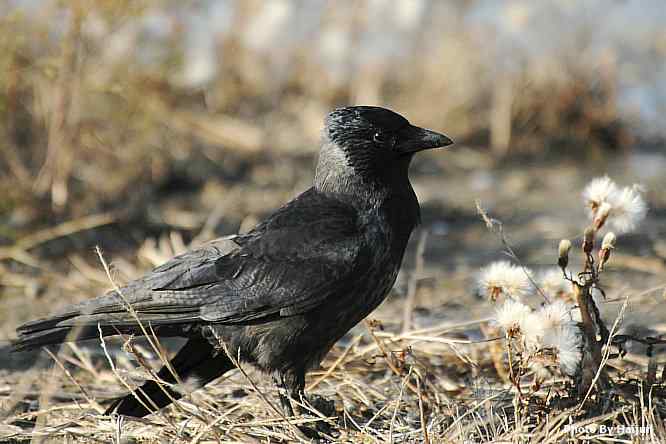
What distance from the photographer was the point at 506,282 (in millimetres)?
2949

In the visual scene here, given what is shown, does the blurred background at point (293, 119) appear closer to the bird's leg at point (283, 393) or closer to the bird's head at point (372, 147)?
the bird's head at point (372, 147)

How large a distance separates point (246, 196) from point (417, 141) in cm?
344

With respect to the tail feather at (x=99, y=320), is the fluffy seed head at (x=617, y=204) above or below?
above

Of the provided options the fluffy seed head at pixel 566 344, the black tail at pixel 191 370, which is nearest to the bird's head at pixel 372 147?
the black tail at pixel 191 370

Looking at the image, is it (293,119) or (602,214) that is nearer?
(602,214)

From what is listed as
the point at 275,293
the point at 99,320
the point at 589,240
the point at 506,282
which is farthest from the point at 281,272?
the point at 589,240

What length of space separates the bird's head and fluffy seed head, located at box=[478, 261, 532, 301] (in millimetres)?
519

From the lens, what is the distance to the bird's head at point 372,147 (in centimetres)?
326

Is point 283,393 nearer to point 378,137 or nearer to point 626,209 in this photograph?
point 378,137

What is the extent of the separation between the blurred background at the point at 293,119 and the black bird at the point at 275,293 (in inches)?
49.5

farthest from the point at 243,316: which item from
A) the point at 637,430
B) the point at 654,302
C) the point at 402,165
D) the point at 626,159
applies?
the point at 626,159

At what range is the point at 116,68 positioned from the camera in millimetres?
5711

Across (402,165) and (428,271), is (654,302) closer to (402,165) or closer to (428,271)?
(428,271)

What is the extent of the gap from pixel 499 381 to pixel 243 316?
102 centimetres
